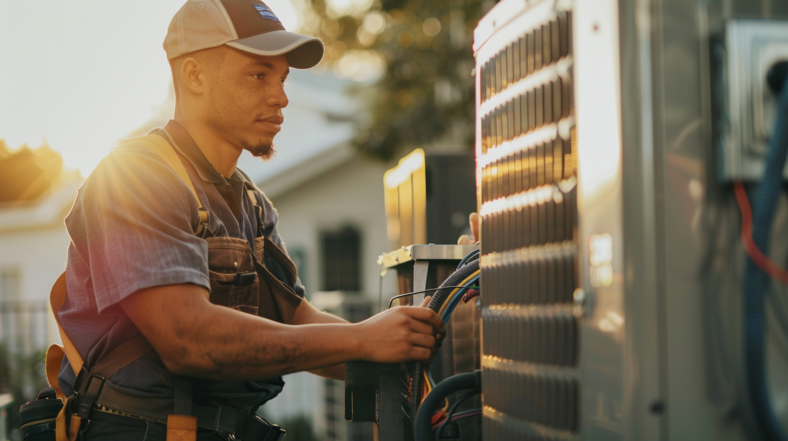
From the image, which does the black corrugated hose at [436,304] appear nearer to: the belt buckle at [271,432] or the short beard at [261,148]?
the belt buckle at [271,432]

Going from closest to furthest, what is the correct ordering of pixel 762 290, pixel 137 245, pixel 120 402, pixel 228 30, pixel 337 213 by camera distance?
pixel 762 290, pixel 137 245, pixel 120 402, pixel 228 30, pixel 337 213

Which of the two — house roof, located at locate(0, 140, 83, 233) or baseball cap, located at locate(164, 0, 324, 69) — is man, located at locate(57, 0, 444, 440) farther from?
house roof, located at locate(0, 140, 83, 233)

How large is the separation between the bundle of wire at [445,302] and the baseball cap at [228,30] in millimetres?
845

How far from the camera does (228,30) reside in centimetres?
219

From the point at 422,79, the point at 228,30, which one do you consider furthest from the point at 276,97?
the point at 422,79

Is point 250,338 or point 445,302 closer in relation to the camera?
point 250,338

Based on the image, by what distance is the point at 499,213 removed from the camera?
5.37ft

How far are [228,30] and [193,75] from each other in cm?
19

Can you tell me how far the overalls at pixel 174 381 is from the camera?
194 cm

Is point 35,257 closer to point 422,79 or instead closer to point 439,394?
point 422,79

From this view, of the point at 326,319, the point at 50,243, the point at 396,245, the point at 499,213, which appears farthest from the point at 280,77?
the point at 50,243

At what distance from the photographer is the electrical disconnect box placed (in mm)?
1121

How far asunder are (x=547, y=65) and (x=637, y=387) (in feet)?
2.07

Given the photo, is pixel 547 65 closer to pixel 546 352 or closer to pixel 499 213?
pixel 499 213
